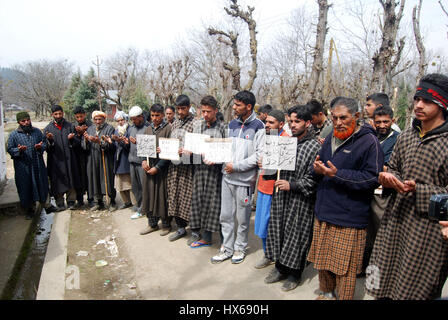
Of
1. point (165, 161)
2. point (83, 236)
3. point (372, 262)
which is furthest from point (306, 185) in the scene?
point (83, 236)

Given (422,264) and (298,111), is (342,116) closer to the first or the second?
(298,111)

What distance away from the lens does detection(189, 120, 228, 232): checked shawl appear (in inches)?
162

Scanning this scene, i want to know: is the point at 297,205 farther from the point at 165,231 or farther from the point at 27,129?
the point at 27,129

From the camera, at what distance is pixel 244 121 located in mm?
3809

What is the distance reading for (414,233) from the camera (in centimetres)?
235

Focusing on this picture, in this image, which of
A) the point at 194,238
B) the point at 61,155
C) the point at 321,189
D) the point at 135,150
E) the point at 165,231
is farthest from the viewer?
the point at 61,155

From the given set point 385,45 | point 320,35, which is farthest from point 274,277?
point 320,35

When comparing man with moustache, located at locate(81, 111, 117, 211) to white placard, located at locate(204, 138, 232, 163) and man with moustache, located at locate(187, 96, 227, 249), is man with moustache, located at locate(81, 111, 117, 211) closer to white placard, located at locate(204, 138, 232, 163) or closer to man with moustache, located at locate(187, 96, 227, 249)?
man with moustache, located at locate(187, 96, 227, 249)

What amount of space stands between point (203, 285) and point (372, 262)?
1.86 metres

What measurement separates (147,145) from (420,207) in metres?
3.61

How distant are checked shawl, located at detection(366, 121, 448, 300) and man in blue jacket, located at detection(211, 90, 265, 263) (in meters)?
1.59

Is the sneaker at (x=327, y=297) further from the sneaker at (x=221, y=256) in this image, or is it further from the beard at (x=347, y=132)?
the beard at (x=347, y=132)

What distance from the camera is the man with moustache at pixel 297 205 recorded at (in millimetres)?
3186

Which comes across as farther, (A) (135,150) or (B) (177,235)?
(A) (135,150)
